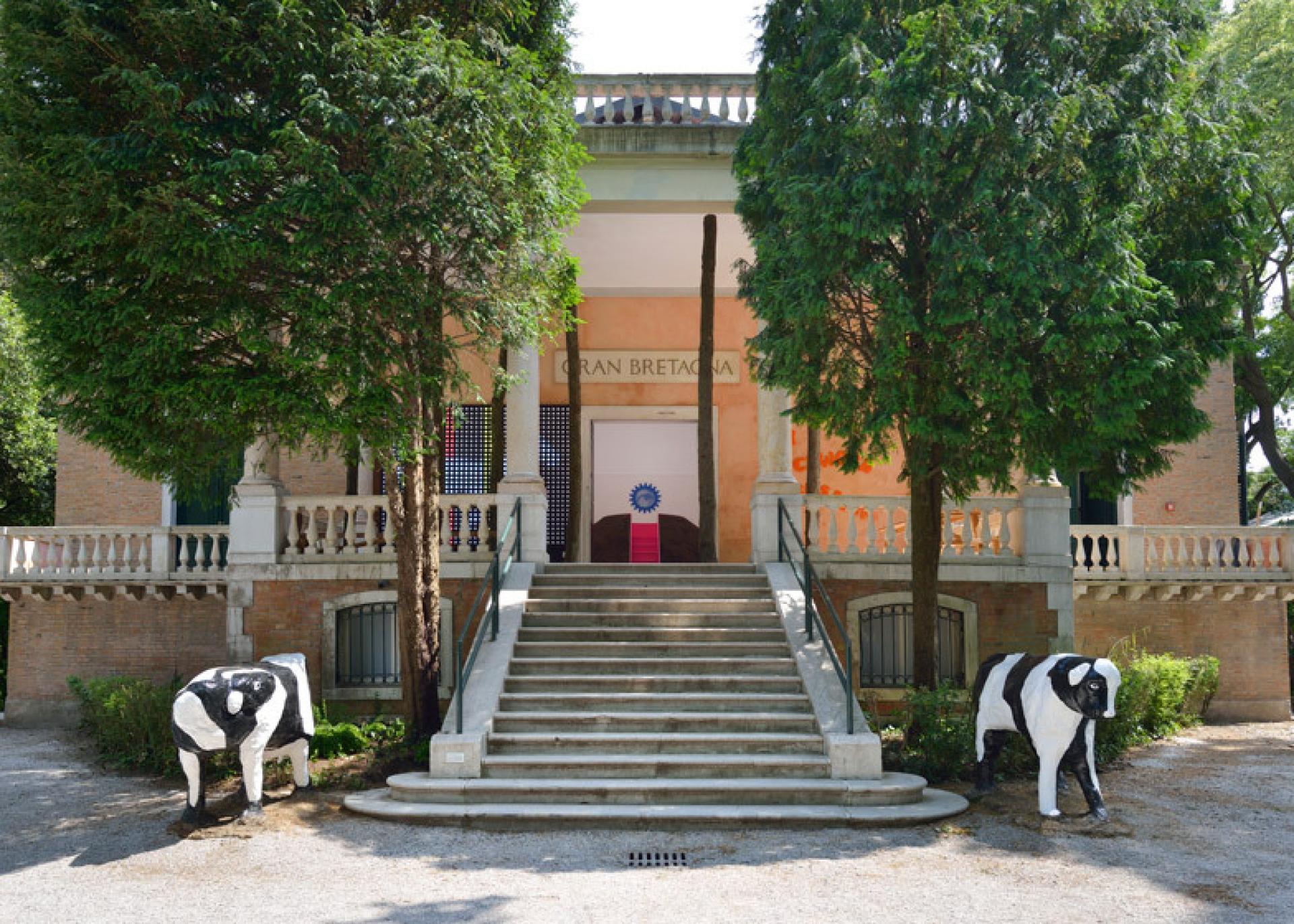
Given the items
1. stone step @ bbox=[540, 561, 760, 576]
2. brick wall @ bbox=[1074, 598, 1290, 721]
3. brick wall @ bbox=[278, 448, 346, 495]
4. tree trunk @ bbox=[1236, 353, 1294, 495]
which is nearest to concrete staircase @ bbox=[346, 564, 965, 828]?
stone step @ bbox=[540, 561, 760, 576]

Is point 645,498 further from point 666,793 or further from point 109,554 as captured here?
point 666,793

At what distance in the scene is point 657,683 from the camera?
12.0m

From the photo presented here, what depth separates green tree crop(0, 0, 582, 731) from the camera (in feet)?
32.1

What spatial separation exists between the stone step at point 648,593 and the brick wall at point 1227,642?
21.4 feet

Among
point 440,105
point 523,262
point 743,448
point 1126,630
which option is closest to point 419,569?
point 523,262

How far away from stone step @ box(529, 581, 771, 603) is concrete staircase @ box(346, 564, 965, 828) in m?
0.02

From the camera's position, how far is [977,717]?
10852 millimetres

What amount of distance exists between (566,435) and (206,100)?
10860 millimetres

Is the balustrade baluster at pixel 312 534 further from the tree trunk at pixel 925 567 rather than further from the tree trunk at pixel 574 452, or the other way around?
the tree trunk at pixel 925 567

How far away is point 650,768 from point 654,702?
1.32 meters

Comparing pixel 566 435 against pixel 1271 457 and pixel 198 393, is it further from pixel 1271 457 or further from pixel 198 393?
pixel 1271 457

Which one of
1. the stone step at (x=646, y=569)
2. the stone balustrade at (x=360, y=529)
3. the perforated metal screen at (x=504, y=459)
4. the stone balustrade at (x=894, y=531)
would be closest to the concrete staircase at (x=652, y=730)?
the stone step at (x=646, y=569)

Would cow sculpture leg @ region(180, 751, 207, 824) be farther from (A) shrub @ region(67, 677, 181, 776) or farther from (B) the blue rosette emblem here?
(B) the blue rosette emblem

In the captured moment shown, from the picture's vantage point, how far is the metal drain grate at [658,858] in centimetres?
866
